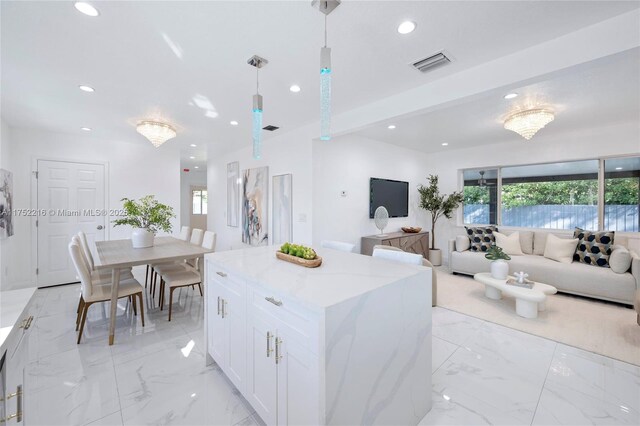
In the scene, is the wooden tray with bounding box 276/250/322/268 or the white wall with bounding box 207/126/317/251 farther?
the white wall with bounding box 207/126/317/251

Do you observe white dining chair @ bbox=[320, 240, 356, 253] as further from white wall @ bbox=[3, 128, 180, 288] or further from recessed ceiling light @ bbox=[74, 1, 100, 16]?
white wall @ bbox=[3, 128, 180, 288]

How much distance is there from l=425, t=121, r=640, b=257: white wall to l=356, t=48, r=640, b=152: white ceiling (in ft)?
0.58

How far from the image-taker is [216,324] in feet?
6.61

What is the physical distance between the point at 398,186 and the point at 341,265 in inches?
158

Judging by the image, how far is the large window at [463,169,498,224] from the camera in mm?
5504

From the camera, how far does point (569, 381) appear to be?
1976 millimetres

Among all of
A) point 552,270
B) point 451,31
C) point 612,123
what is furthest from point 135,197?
point 612,123

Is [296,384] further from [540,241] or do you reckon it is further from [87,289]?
[540,241]

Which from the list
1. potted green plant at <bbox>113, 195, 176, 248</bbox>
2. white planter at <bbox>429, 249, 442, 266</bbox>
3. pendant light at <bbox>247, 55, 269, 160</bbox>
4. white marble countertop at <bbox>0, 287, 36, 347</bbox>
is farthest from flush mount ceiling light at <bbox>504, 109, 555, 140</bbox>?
potted green plant at <bbox>113, 195, 176, 248</bbox>

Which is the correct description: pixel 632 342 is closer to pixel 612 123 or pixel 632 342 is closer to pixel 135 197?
pixel 612 123

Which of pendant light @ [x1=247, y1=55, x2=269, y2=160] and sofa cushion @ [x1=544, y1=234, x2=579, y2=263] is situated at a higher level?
pendant light @ [x1=247, y1=55, x2=269, y2=160]

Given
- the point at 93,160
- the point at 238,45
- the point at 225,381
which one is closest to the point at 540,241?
the point at 225,381

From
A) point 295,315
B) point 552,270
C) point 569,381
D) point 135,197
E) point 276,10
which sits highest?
point 276,10

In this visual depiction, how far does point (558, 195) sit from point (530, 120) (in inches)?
96.1
